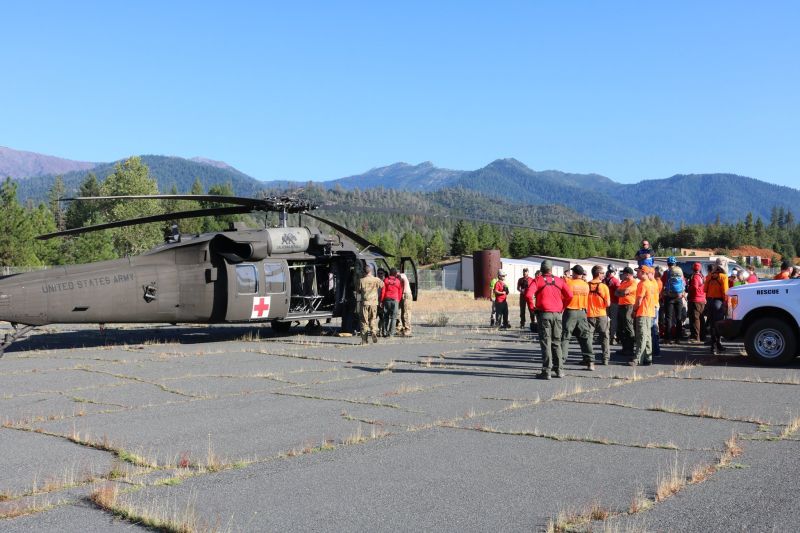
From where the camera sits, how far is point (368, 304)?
16.9 m

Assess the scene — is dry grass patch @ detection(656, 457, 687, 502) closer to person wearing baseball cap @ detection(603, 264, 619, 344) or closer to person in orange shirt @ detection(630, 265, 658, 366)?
person in orange shirt @ detection(630, 265, 658, 366)

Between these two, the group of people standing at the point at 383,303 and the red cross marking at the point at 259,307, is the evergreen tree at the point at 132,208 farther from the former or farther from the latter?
the red cross marking at the point at 259,307

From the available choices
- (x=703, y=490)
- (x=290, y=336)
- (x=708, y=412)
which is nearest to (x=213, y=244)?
(x=290, y=336)

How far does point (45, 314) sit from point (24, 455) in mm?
8232

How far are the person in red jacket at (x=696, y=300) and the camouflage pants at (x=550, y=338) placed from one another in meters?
6.26

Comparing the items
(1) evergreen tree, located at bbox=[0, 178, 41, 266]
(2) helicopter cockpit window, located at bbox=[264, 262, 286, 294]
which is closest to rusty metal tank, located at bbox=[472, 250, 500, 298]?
(1) evergreen tree, located at bbox=[0, 178, 41, 266]

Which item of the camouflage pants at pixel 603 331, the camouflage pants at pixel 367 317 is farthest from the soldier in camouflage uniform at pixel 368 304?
the camouflage pants at pixel 603 331

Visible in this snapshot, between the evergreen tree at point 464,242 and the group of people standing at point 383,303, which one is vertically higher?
the evergreen tree at point 464,242

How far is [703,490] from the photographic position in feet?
17.9

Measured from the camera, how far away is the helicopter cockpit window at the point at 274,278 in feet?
56.0

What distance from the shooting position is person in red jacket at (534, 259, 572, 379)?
11.3m

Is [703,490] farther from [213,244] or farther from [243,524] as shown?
[213,244]

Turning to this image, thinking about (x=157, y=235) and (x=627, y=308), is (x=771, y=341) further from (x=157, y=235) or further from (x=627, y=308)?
(x=157, y=235)

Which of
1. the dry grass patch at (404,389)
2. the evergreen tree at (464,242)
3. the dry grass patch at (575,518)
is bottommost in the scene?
the dry grass patch at (575,518)
